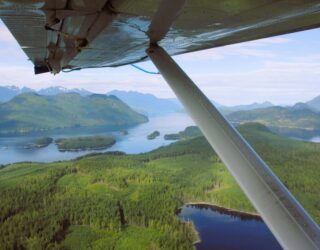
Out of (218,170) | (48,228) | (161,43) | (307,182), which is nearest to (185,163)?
(218,170)

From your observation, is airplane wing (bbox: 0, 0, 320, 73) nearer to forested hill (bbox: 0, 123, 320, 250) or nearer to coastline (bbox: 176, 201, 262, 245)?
forested hill (bbox: 0, 123, 320, 250)

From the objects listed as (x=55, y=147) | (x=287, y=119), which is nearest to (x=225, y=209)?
(x=55, y=147)

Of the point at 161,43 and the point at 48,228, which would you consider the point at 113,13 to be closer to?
the point at 161,43

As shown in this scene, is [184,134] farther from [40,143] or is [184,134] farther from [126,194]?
[126,194]

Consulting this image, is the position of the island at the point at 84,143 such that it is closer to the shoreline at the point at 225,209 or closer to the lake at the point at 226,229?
the shoreline at the point at 225,209

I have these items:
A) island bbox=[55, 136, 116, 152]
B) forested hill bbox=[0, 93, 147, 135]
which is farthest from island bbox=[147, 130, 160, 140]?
forested hill bbox=[0, 93, 147, 135]

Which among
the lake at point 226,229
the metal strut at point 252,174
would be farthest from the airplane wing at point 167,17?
the lake at point 226,229
